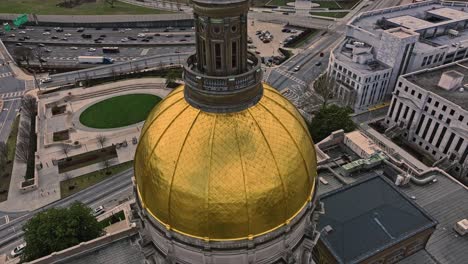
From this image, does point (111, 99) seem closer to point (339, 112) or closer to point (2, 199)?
point (2, 199)

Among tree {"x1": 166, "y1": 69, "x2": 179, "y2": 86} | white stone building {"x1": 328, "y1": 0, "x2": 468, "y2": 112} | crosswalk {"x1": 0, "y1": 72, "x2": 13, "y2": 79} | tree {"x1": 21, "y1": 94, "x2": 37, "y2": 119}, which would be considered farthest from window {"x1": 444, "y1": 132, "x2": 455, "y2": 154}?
crosswalk {"x1": 0, "y1": 72, "x2": 13, "y2": 79}

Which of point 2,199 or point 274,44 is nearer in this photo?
point 2,199

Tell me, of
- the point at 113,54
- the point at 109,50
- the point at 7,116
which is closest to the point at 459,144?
the point at 113,54

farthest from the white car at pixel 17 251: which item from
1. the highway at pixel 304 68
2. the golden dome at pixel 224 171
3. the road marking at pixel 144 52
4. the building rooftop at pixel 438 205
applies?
the road marking at pixel 144 52

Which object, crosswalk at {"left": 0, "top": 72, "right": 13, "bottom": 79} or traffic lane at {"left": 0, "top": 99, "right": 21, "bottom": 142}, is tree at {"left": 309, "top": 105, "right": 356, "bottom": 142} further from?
crosswalk at {"left": 0, "top": 72, "right": 13, "bottom": 79}

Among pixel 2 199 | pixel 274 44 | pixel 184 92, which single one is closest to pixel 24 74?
pixel 2 199

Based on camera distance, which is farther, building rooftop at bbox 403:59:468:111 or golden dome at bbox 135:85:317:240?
building rooftop at bbox 403:59:468:111
